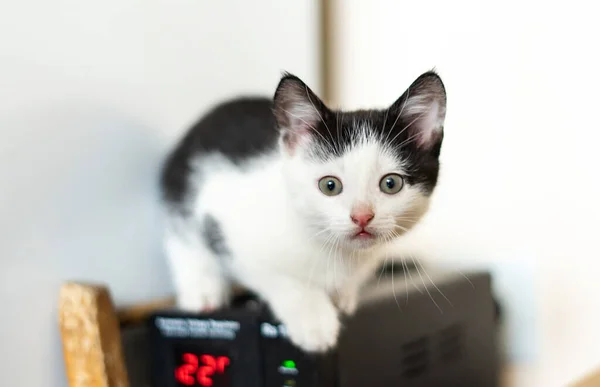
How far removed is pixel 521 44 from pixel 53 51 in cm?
64

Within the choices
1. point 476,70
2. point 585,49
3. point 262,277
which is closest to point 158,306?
point 262,277

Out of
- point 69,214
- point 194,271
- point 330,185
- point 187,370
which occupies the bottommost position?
point 187,370

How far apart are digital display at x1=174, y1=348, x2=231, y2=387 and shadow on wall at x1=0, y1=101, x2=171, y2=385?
0.17 m

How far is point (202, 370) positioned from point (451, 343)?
38 centimetres

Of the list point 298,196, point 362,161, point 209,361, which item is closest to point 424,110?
point 362,161

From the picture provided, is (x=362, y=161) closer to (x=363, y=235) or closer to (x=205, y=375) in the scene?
(x=363, y=235)

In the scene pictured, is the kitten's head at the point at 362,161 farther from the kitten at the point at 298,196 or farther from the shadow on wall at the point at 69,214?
the shadow on wall at the point at 69,214

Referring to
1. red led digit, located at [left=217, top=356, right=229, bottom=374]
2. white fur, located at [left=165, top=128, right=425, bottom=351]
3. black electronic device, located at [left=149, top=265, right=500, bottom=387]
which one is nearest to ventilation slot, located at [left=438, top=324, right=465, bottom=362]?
black electronic device, located at [left=149, top=265, right=500, bottom=387]

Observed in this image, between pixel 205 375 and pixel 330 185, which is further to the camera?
pixel 205 375

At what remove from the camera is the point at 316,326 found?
706mm

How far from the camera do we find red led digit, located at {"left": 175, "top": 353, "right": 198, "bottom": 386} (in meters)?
0.82

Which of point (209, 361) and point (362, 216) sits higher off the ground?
point (362, 216)

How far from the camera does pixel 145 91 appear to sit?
948mm

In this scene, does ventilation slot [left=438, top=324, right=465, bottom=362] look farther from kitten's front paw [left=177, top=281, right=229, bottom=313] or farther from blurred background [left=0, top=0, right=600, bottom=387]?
kitten's front paw [left=177, top=281, right=229, bottom=313]
